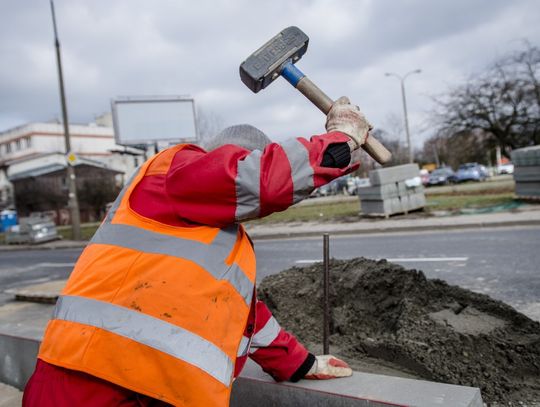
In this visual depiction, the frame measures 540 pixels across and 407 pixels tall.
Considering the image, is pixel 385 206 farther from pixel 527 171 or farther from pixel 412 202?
pixel 527 171

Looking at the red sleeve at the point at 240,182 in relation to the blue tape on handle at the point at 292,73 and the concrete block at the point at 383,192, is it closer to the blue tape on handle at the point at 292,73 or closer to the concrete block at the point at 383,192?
the blue tape on handle at the point at 292,73

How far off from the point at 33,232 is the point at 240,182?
22143 millimetres

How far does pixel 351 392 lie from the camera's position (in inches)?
84.9

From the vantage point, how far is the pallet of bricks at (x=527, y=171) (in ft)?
41.3

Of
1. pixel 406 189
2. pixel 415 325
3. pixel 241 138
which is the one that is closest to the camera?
pixel 241 138

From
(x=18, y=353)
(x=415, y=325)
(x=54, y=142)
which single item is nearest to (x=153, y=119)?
(x=18, y=353)

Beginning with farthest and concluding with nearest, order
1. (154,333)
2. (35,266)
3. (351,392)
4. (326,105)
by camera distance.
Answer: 1. (35,266)
2. (326,105)
3. (351,392)
4. (154,333)

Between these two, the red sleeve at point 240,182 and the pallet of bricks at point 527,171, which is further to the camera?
the pallet of bricks at point 527,171

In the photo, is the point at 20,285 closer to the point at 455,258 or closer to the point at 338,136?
the point at 455,258

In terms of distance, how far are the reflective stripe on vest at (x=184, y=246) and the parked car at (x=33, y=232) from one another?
71.0 ft

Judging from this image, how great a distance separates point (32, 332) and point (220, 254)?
9.10 feet

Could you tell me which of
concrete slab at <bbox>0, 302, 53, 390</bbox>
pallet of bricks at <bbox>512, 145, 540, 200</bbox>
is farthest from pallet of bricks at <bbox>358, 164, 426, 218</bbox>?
concrete slab at <bbox>0, 302, 53, 390</bbox>

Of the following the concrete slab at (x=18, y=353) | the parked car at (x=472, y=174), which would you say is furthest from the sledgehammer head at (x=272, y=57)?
the parked car at (x=472, y=174)

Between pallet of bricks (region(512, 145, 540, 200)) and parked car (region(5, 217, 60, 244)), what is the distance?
18.4 meters
